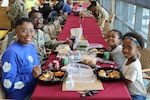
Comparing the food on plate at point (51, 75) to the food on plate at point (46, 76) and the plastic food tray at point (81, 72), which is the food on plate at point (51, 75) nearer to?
the food on plate at point (46, 76)

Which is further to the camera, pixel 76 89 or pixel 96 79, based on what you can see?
pixel 96 79

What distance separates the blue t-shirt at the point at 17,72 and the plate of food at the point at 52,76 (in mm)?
146

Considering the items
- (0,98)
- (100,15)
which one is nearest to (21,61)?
(0,98)

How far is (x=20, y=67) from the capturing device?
1.98m

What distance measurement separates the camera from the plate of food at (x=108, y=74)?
1886 mm

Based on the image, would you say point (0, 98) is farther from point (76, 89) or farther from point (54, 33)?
point (54, 33)

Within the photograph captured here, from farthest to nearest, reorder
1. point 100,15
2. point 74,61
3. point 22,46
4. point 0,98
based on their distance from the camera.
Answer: point 100,15, point 74,61, point 22,46, point 0,98

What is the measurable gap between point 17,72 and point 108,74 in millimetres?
721

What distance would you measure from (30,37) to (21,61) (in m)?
0.23

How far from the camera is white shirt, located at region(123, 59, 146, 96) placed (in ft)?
6.31

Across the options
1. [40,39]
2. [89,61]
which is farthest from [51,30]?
[89,61]

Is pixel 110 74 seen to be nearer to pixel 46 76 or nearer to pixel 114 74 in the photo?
pixel 114 74

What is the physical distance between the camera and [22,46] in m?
2.07

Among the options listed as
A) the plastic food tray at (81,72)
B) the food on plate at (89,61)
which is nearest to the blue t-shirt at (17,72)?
the plastic food tray at (81,72)
